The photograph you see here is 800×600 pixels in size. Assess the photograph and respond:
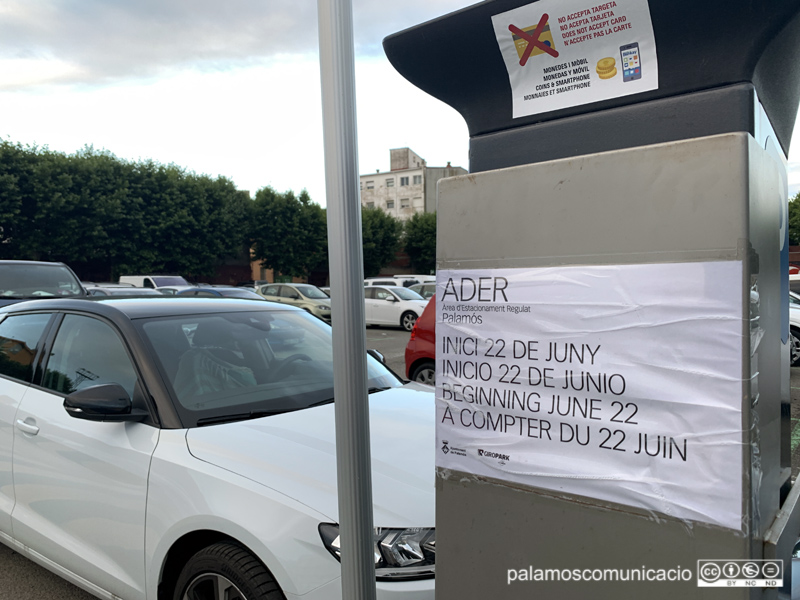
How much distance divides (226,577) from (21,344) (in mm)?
2304

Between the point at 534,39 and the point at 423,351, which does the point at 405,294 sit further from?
the point at 534,39

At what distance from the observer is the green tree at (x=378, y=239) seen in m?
46.5

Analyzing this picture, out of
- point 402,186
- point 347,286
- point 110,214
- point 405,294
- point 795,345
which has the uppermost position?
point 402,186

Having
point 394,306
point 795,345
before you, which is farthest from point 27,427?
point 394,306

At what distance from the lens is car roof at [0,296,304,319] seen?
10.3ft

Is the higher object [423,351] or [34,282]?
[34,282]

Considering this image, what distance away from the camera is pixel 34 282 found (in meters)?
10.6

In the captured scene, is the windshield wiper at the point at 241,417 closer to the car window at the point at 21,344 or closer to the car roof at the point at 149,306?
the car roof at the point at 149,306

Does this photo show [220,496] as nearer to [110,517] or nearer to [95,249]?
[110,517]

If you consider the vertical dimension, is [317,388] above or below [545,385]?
below

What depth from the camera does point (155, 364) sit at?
2.77m

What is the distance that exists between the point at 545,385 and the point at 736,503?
400 mm

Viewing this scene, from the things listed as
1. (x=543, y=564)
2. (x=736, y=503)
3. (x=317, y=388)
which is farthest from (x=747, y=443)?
(x=317, y=388)
